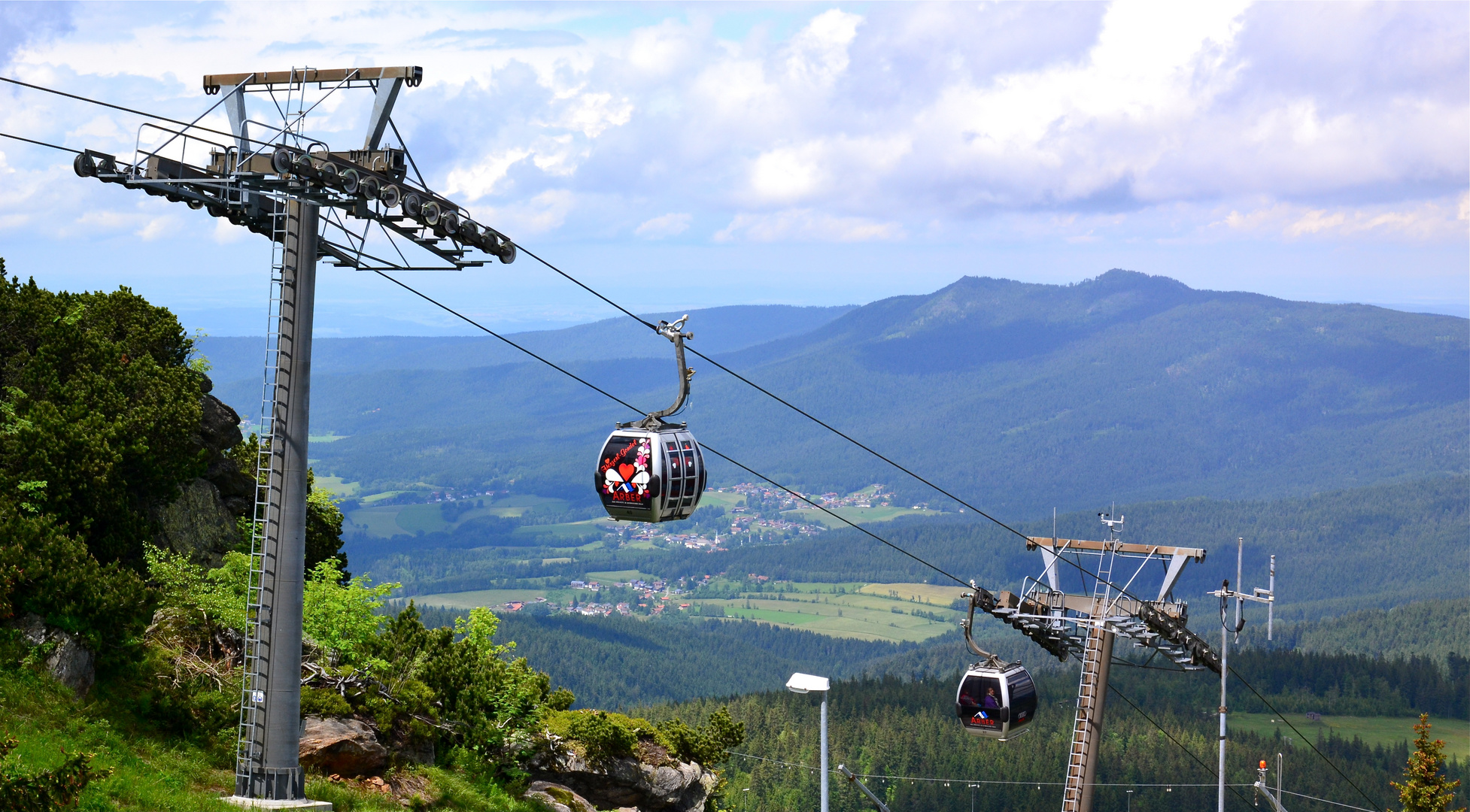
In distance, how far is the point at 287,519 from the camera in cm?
2553

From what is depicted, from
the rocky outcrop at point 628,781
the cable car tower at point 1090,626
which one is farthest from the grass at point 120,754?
the cable car tower at point 1090,626

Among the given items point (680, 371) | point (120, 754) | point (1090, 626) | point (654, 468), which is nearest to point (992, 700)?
point (1090, 626)

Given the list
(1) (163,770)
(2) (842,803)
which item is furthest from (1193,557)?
(2) (842,803)

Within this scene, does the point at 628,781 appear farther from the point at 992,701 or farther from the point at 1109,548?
the point at 1109,548

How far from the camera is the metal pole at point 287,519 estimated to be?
1002 inches

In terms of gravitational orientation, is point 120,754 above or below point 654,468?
below

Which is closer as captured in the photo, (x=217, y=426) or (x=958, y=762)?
(x=217, y=426)

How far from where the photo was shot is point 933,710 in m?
191

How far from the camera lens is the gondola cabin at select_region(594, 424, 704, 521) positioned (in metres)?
28.1

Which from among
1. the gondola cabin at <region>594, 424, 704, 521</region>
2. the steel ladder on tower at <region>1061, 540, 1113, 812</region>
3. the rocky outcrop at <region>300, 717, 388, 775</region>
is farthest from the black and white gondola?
the rocky outcrop at <region>300, 717, 388, 775</region>

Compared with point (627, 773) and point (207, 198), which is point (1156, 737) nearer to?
point (627, 773)

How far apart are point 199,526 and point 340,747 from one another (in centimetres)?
1000

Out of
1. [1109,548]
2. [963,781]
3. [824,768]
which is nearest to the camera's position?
[824,768]

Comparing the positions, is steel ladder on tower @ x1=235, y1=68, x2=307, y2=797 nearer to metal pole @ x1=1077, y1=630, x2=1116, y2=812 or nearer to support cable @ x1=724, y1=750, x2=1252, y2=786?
metal pole @ x1=1077, y1=630, x2=1116, y2=812
